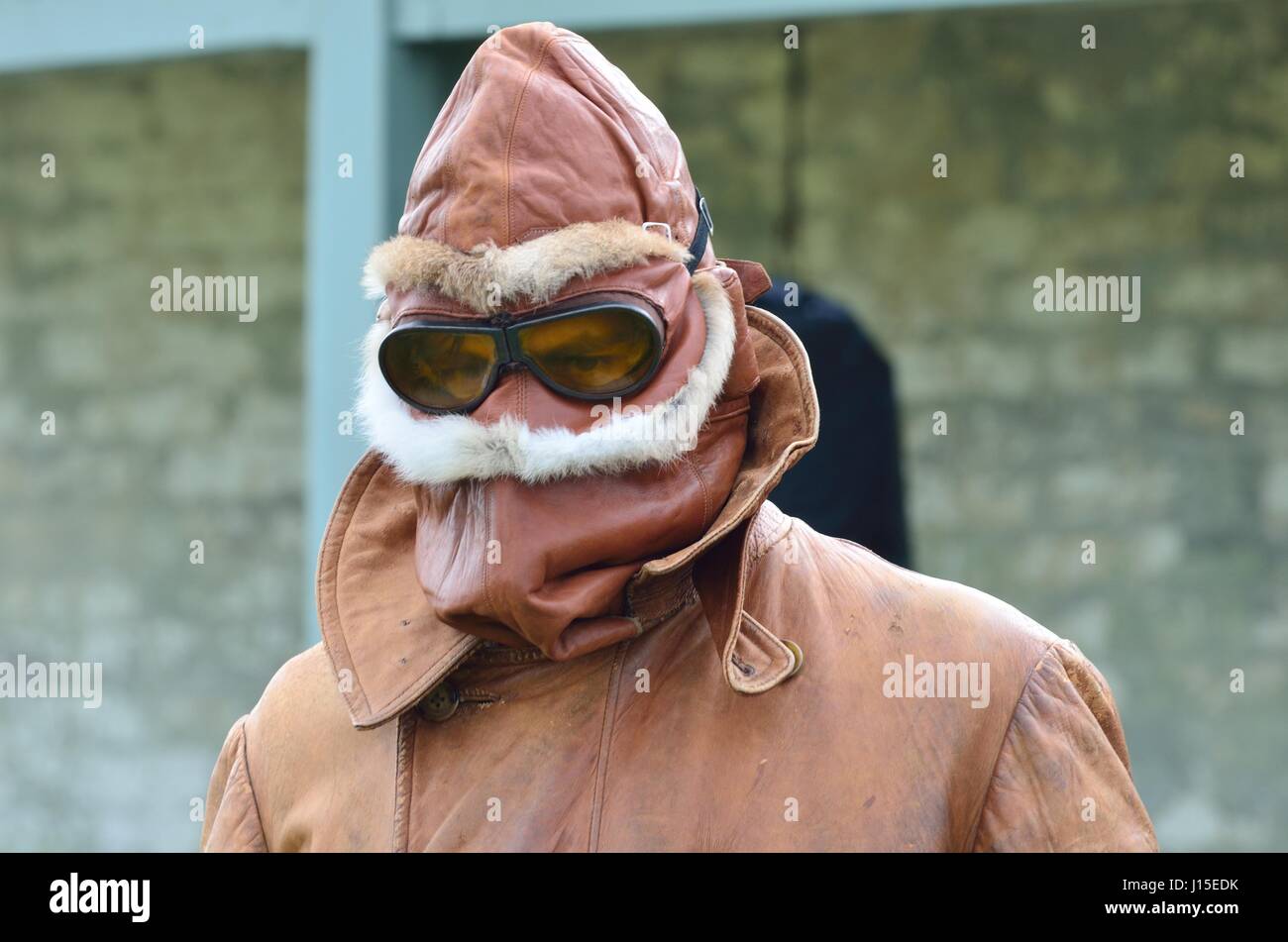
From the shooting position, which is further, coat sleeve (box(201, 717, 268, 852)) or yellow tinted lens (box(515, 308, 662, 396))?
coat sleeve (box(201, 717, 268, 852))

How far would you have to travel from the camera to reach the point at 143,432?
19.2 ft

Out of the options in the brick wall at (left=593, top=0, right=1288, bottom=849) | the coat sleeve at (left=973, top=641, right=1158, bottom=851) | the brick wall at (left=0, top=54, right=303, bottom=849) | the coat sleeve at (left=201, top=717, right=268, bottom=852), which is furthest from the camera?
the brick wall at (left=0, top=54, right=303, bottom=849)

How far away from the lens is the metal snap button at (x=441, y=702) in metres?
1.75

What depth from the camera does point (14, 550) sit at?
5.94 meters

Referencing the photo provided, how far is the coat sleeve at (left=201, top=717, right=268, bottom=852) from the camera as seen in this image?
1.82m

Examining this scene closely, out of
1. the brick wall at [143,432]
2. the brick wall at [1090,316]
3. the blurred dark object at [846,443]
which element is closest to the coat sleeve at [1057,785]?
the blurred dark object at [846,443]

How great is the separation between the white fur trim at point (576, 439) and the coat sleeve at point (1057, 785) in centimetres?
46

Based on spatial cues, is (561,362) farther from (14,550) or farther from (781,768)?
(14,550)

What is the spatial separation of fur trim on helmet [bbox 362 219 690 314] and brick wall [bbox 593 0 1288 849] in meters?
3.28

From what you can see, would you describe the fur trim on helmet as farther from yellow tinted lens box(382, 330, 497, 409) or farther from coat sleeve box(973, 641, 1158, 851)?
coat sleeve box(973, 641, 1158, 851)

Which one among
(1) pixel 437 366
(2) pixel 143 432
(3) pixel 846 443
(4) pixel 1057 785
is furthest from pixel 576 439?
(2) pixel 143 432

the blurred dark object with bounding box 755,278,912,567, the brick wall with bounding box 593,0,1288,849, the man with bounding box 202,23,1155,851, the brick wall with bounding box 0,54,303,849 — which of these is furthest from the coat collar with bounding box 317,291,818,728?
the brick wall with bounding box 0,54,303,849

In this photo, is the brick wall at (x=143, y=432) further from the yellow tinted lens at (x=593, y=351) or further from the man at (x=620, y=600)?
the yellow tinted lens at (x=593, y=351)
